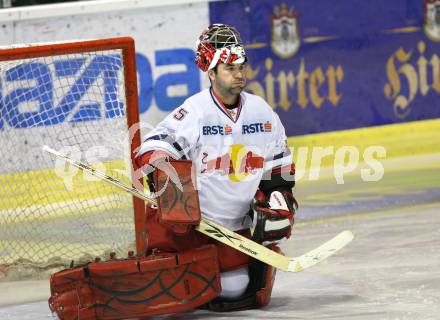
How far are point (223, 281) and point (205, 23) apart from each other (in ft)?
8.32

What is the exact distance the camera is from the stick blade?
3980mm

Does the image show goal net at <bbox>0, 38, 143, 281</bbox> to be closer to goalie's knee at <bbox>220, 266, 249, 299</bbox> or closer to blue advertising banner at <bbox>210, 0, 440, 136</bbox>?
goalie's knee at <bbox>220, 266, 249, 299</bbox>

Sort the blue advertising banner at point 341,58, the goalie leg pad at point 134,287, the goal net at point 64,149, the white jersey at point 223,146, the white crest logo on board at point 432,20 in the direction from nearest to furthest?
the goalie leg pad at point 134,287
the white jersey at point 223,146
the goal net at point 64,149
the blue advertising banner at point 341,58
the white crest logo on board at point 432,20

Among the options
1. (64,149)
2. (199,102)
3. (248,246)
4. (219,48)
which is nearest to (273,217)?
(248,246)

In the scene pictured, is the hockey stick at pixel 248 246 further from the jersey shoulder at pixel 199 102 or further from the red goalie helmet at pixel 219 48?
the red goalie helmet at pixel 219 48

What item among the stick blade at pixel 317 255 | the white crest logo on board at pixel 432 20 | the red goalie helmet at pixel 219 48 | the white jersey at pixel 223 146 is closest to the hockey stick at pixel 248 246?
the stick blade at pixel 317 255

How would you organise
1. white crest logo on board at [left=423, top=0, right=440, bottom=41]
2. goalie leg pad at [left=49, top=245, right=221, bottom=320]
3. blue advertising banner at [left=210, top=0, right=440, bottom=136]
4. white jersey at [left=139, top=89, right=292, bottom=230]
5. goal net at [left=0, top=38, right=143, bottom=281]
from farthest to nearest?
1. white crest logo on board at [left=423, top=0, right=440, bottom=41]
2. blue advertising banner at [left=210, top=0, right=440, bottom=136]
3. goal net at [left=0, top=38, right=143, bottom=281]
4. white jersey at [left=139, top=89, right=292, bottom=230]
5. goalie leg pad at [left=49, top=245, right=221, bottom=320]

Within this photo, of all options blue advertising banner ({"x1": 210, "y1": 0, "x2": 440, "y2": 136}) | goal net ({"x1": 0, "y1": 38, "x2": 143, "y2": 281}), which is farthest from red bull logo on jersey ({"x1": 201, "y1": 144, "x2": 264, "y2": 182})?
blue advertising banner ({"x1": 210, "y1": 0, "x2": 440, "y2": 136})

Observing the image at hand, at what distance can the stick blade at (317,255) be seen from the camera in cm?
398

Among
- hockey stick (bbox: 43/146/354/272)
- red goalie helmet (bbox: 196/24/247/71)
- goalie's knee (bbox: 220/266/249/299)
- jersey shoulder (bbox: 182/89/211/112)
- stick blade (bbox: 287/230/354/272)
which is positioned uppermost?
red goalie helmet (bbox: 196/24/247/71)

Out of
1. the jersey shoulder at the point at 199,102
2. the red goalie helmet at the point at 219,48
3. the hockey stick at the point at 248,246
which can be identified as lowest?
the hockey stick at the point at 248,246

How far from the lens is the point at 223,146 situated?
400cm

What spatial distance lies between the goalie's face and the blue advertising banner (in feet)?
7.74

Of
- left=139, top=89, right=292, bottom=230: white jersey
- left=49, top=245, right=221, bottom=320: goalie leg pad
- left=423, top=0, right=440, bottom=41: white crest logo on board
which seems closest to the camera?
left=49, top=245, right=221, bottom=320: goalie leg pad
